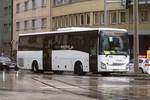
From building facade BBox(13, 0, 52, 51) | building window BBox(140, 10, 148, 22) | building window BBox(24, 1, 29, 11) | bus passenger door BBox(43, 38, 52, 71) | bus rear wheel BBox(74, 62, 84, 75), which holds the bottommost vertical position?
bus rear wheel BBox(74, 62, 84, 75)

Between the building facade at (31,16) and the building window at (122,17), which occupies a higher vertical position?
the building facade at (31,16)

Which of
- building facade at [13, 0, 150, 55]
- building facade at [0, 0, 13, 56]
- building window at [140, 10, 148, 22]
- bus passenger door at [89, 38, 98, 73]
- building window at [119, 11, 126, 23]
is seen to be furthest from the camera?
building facade at [0, 0, 13, 56]

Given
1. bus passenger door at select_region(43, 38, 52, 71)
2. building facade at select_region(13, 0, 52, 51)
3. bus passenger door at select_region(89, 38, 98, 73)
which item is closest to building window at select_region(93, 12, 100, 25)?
building facade at select_region(13, 0, 52, 51)

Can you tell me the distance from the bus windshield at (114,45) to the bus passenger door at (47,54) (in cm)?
676

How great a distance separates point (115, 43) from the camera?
34750 millimetres

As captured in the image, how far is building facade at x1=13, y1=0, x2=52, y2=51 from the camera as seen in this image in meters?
78.6

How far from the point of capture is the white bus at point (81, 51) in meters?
34.6

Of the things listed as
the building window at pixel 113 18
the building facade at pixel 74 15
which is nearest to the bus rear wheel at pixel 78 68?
the building facade at pixel 74 15

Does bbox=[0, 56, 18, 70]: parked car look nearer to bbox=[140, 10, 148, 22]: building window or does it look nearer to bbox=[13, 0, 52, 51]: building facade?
bbox=[140, 10, 148, 22]: building window

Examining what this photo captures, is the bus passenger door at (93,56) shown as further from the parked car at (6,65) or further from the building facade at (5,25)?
the building facade at (5,25)

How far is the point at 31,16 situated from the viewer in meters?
83.3

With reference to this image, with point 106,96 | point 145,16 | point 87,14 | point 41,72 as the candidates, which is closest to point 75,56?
point 41,72

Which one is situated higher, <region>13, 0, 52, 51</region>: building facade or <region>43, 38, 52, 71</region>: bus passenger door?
<region>13, 0, 52, 51</region>: building facade

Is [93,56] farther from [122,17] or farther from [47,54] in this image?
[122,17]
